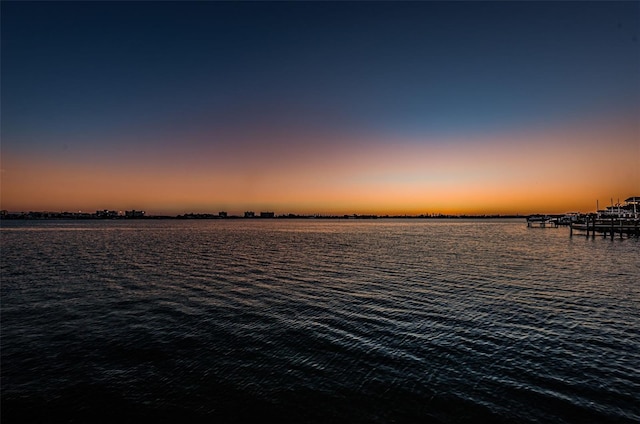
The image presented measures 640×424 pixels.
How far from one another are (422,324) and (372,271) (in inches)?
722

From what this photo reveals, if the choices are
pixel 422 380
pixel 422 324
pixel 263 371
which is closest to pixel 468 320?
pixel 422 324

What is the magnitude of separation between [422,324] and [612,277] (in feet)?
79.7

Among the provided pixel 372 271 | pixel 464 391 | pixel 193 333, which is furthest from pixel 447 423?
pixel 372 271

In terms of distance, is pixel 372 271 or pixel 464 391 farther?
pixel 372 271

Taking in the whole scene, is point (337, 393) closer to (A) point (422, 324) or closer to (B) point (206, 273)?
(A) point (422, 324)

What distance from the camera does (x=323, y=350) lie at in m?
15.8

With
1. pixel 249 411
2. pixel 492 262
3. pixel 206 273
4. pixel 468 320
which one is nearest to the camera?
pixel 249 411

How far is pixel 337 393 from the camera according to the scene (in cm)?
1211

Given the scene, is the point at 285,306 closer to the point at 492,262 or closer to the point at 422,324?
the point at 422,324

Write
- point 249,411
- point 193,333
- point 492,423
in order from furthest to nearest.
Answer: point 193,333
point 249,411
point 492,423

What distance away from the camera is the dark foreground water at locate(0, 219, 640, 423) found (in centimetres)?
1127

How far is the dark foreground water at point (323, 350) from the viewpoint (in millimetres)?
11266

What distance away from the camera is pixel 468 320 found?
782 inches

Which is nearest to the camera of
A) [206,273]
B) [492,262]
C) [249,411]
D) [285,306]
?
[249,411]
